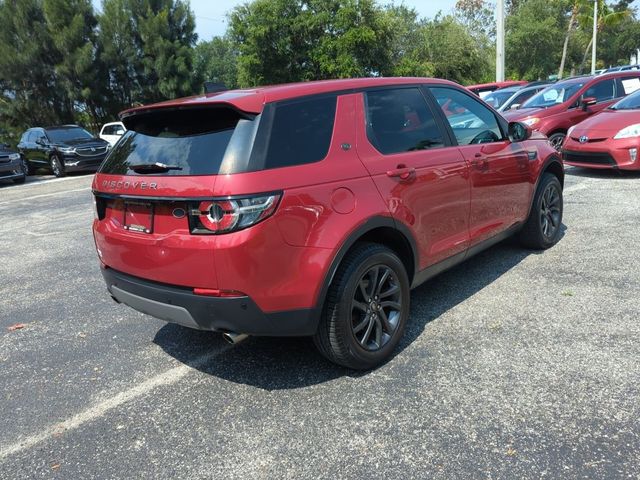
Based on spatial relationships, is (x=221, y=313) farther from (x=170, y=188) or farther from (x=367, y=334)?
(x=367, y=334)

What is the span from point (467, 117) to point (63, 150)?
49.1 feet

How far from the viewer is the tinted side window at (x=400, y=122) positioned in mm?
3426

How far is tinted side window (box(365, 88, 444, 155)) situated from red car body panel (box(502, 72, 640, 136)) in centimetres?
699

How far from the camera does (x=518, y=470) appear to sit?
240 centimetres

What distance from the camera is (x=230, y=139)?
2.83 m

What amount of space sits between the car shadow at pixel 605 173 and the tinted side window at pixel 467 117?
530 cm

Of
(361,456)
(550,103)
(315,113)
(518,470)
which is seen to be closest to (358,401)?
(361,456)

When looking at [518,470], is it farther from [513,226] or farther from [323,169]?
[513,226]

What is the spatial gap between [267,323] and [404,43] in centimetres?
3491

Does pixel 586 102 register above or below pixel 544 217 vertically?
above

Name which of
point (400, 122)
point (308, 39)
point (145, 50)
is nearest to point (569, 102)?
point (400, 122)

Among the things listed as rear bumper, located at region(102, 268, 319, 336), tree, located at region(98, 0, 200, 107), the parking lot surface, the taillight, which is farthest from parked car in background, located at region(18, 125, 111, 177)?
the taillight

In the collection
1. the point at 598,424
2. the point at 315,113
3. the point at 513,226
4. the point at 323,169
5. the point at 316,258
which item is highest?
the point at 315,113

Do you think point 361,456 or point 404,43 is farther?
point 404,43
